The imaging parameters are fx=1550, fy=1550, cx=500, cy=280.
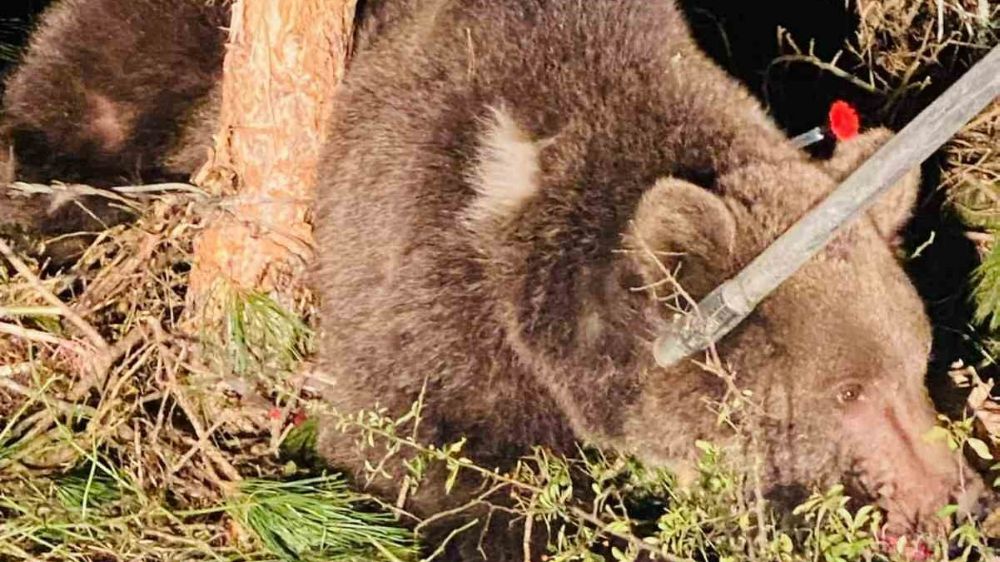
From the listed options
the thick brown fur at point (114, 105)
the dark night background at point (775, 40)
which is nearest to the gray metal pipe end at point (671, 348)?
the thick brown fur at point (114, 105)

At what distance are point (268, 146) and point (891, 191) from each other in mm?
1690

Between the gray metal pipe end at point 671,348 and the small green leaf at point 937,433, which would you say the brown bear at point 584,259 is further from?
the small green leaf at point 937,433

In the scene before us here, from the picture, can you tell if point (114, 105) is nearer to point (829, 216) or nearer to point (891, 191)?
point (891, 191)

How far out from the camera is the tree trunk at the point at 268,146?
425 cm

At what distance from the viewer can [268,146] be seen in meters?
4.32

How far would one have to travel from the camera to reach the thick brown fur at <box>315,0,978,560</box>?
361 centimetres

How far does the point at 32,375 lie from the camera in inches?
173

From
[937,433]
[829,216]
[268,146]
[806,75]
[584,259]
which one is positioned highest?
[829,216]

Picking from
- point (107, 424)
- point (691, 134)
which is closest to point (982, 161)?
point (691, 134)

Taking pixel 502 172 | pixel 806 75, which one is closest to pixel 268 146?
pixel 502 172

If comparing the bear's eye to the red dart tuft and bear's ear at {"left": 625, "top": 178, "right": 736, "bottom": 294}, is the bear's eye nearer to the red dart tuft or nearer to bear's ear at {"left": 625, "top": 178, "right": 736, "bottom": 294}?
bear's ear at {"left": 625, "top": 178, "right": 736, "bottom": 294}

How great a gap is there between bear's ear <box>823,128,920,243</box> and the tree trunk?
141cm

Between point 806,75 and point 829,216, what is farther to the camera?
point 806,75

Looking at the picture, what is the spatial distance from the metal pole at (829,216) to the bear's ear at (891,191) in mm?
561
